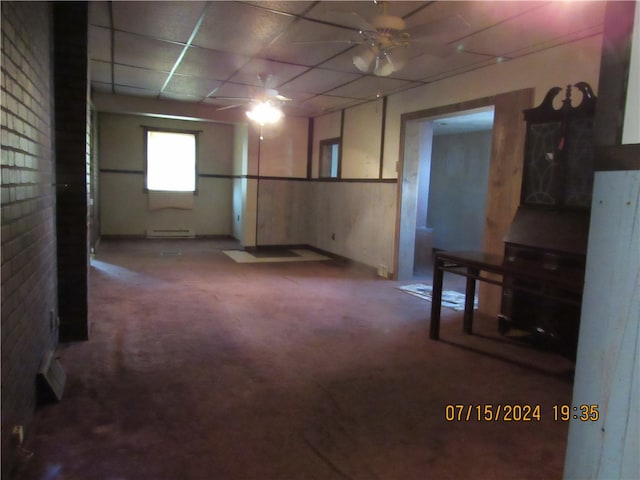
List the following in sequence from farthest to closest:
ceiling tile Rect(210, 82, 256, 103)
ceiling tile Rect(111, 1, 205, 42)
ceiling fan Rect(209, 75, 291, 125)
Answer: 1. ceiling tile Rect(210, 82, 256, 103)
2. ceiling fan Rect(209, 75, 291, 125)
3. ceiling tile Rect(111, 1, 205, 42)

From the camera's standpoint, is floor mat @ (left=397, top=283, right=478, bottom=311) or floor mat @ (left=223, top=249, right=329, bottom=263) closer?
floor mat @ (left=397, top=283, right=478, bottom=311)

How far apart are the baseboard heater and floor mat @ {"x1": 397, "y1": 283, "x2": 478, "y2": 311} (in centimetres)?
547

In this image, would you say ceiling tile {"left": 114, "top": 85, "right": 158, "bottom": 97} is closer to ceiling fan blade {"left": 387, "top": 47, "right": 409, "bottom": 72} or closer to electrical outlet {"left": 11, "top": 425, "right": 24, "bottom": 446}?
ceiling fan blade {"left": 387, "top": 47, "right": 409, "bottom": 72}

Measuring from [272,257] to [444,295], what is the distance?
3.26 m

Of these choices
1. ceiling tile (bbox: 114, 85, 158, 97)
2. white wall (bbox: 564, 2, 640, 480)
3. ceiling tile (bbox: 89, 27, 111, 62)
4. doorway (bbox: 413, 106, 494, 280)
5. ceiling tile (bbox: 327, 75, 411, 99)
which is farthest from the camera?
doorway (bbox: 413, 106, 494, 280)

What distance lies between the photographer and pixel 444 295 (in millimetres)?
5355

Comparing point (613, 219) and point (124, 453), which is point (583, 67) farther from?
point (124, 453)

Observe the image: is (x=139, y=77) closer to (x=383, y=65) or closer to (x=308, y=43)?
(x=308, y=43)

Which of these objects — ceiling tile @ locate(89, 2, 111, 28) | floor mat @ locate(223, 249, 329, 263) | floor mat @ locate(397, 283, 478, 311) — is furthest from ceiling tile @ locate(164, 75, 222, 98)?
floor mat @ locate(397, 283, 478, 311)

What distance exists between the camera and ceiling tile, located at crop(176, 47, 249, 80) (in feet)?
15.3

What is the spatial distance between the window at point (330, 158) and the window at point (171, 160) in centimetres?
296

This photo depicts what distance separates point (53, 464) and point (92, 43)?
160 inches
